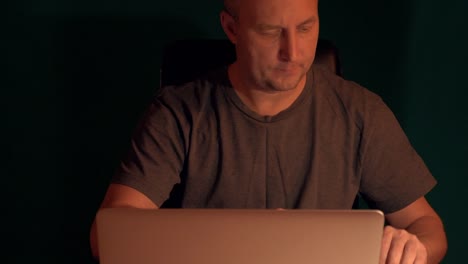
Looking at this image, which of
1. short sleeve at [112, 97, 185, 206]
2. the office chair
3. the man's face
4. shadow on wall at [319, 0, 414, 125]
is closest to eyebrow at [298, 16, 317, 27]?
the man's face

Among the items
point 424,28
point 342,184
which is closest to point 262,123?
point 342,184

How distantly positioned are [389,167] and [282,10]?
16.6 inches

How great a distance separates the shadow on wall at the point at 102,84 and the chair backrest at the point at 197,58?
427mm

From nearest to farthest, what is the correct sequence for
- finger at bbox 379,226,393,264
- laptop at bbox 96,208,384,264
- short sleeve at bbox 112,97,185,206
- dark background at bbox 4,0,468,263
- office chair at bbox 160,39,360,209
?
laptop at bbox 96,208,384,264
finger at bbox 379,226,393,264
short sleeve at bbox 112,97,185,206
office chair at bbox 160,39,360,209
dark background at bbox 4,0,468,263

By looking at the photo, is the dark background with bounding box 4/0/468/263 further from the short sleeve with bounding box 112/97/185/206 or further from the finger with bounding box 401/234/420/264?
the finger with bounding box 401/234/420/264

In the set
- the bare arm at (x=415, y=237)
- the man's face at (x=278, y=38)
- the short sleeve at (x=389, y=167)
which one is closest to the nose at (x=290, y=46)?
the man's face at (x=278, y=38)

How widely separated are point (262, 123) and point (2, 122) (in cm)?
109

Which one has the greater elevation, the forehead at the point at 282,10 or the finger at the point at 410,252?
the forehead at the point at 282,10

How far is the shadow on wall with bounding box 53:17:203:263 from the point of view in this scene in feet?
6.15

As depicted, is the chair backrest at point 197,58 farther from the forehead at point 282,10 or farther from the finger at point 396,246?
the finger at point 396,246

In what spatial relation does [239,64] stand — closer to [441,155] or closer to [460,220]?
[441,155]

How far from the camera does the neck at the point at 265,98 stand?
1.30 metres

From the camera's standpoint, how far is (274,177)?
1.29 meters

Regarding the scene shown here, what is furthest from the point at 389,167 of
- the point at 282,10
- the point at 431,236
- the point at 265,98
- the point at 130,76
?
the point at 130,76
